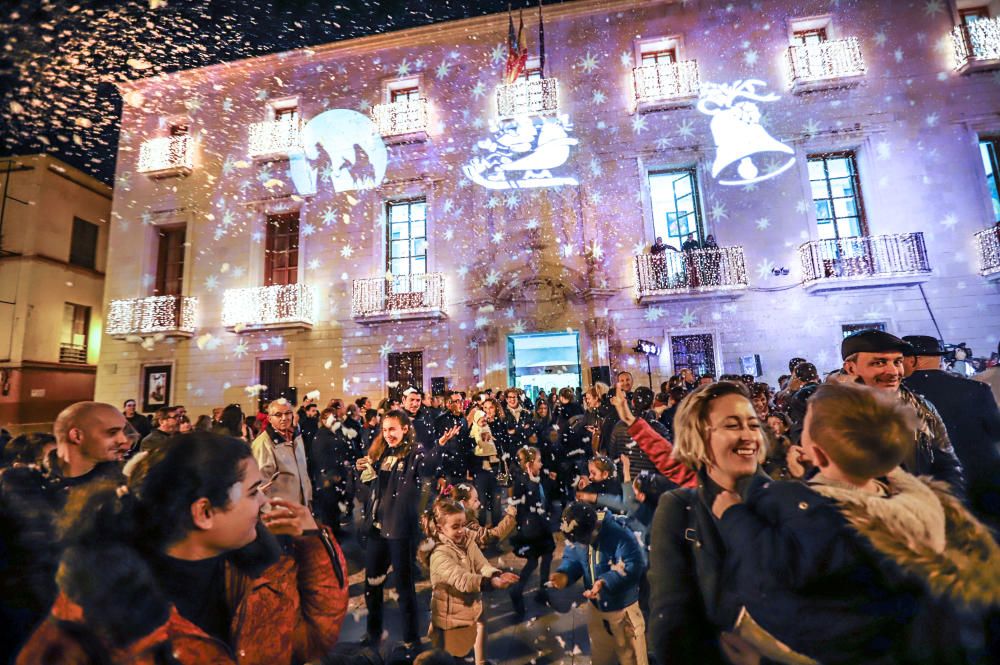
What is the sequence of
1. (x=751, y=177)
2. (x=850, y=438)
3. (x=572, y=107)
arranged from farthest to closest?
(x=572, y=107)
(x=751, y=177)
(x=850, y=438)

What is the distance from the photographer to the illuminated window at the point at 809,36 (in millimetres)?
12305

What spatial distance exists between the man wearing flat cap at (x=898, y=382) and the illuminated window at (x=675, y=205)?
1003 cm

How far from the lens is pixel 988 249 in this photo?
10.7m

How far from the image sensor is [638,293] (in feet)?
37.8

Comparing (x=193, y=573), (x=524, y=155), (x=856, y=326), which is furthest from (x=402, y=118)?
(x=193, y=573)

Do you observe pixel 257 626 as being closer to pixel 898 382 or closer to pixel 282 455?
pixel 282 455

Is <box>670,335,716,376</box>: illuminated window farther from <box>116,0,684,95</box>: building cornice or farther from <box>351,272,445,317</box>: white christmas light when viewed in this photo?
<box>116,0,684,95</box>: building cornice

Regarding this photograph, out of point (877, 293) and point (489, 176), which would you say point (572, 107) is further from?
point (877, 293)

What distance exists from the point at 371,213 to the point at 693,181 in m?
9.01

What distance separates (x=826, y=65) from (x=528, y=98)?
7.63 m

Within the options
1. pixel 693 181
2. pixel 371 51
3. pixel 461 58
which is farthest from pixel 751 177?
pixel 371 51

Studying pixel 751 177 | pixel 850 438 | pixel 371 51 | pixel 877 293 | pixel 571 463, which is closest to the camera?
pixel 850 438

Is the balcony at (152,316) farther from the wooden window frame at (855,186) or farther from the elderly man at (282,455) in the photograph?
the wooden window frame at (855,186)

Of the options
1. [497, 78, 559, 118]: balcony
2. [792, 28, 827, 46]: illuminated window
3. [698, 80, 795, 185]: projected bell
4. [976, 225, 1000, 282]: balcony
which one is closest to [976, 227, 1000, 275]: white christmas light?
[976, 225, 1000, 282]: balcony
